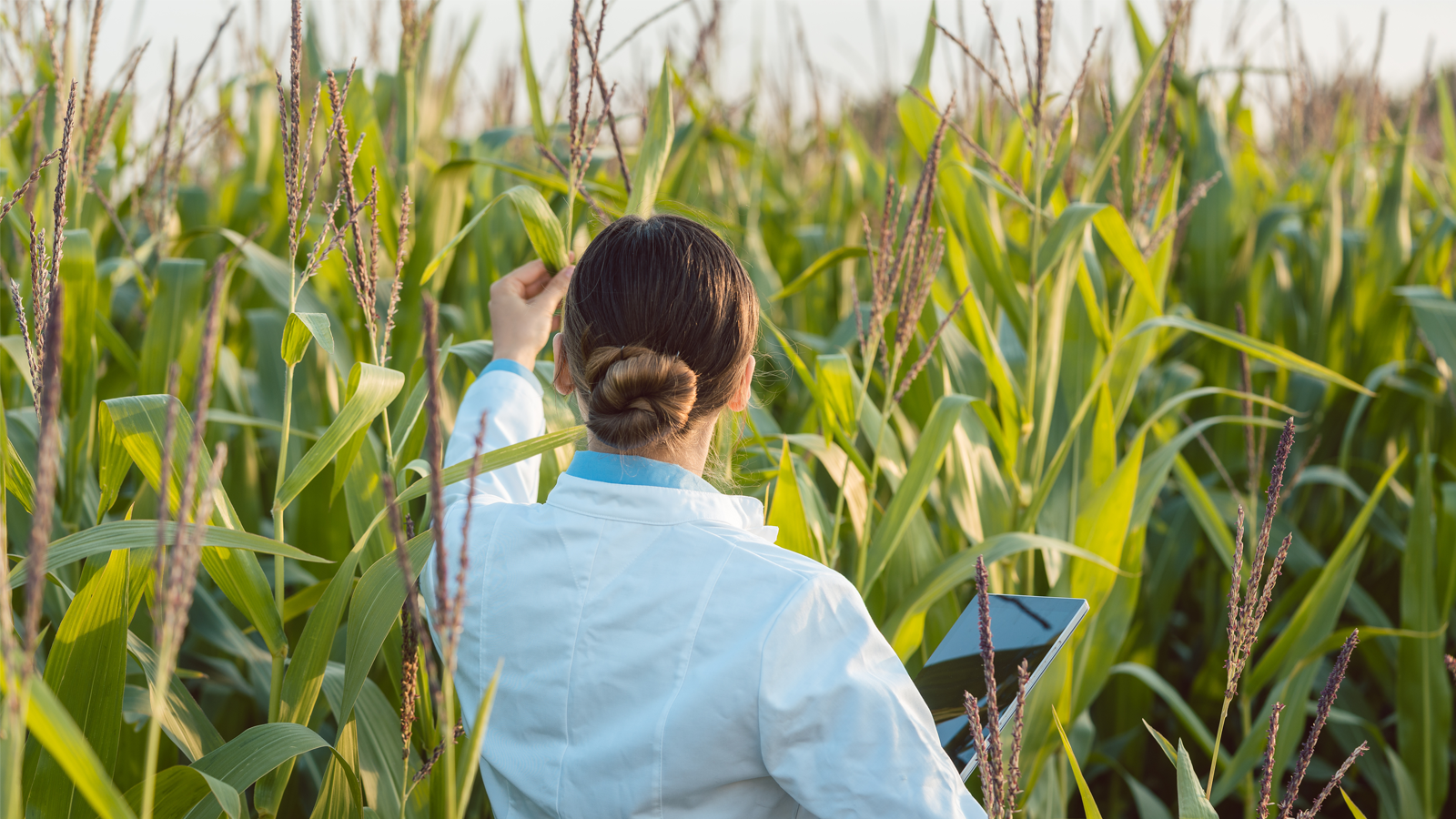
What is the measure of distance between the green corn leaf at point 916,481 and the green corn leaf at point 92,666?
88cm

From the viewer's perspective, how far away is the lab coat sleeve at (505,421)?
1214 millimetres

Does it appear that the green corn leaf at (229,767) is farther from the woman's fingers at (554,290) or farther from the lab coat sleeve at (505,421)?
the woman's fingers at (554,290)

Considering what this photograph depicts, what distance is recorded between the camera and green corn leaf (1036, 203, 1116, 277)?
1.46 metres

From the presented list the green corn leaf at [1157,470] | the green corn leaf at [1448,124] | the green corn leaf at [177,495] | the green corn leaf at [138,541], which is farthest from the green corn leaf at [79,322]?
the green corn leaf at [1448,124]

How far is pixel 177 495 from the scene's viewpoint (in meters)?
1.08

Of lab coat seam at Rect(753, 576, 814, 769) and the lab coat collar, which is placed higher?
the lab coat collar

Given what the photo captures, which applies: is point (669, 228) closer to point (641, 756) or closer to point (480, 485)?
point (480, 485)

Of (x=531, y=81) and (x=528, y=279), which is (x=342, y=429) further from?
(x=531, y=81)

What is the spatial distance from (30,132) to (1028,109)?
7.03 feet

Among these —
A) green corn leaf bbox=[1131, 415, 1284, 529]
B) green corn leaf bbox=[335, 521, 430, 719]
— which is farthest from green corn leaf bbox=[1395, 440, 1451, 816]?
green corn leaf bbox=[335, 521, 430, 719]

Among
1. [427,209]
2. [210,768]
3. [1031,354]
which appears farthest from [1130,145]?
[210,768]

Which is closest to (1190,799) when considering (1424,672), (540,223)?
(540,223)

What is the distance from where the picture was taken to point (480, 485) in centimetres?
114

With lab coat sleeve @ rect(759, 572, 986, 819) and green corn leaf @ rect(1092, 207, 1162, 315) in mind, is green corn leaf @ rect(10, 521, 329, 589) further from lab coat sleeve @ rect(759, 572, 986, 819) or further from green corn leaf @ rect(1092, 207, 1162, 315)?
green corn leaf @ rect(1092, 207, 1162, 315)
